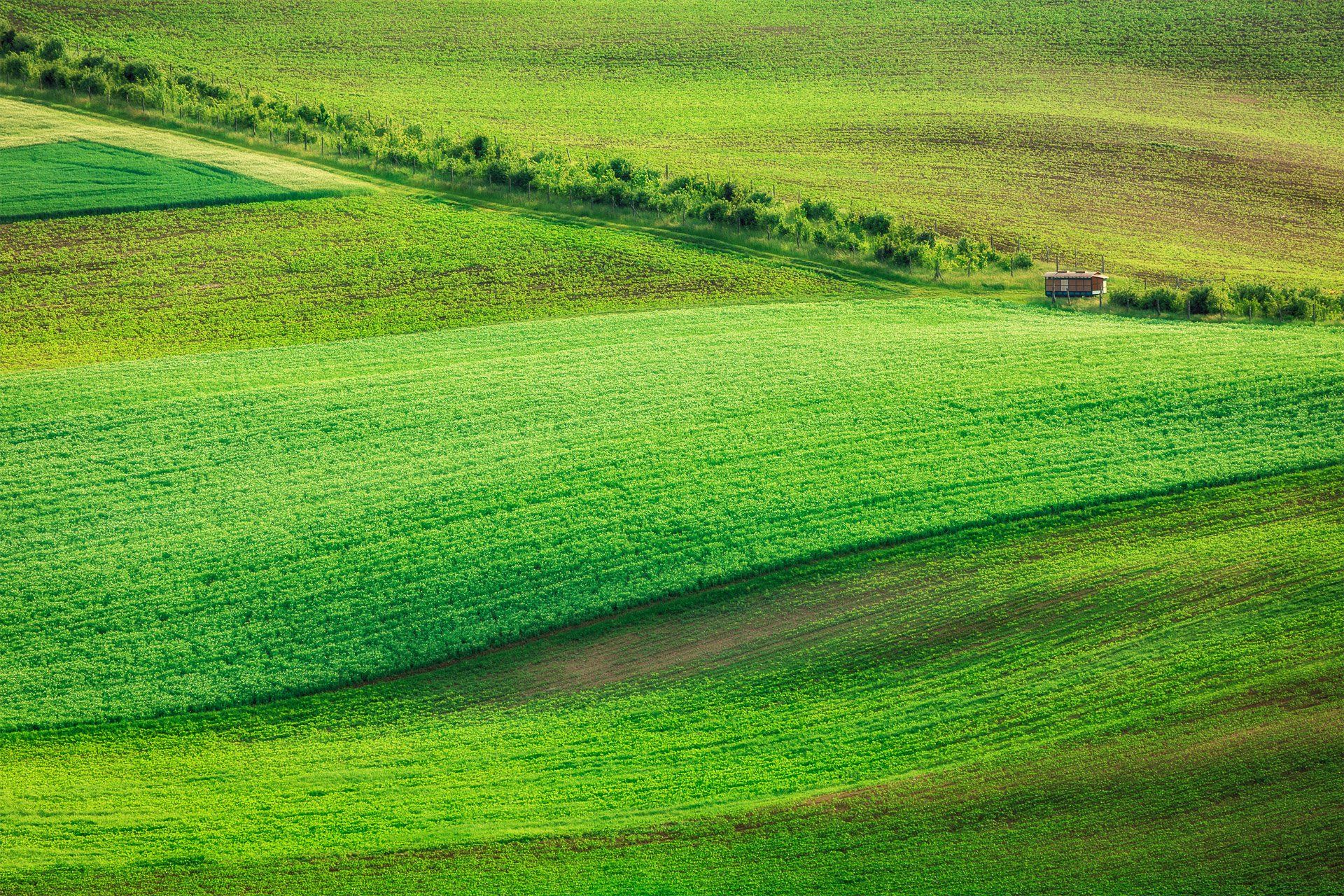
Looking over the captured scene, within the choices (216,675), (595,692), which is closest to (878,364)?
(595,692)

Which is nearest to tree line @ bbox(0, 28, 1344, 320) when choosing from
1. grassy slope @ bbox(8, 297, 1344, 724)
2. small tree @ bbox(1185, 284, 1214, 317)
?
small tree @ bbox(1185, 284, 1214, 317)

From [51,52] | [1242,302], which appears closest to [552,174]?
[1242,302]

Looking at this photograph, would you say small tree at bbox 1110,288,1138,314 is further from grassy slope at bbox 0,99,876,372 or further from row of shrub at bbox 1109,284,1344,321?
grassy slope at bbox 0,99,876,372

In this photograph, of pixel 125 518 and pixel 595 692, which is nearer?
pixel 595 692

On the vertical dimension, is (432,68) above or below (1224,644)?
above

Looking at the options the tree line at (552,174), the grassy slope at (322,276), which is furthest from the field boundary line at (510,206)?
the tree line at (552,174)

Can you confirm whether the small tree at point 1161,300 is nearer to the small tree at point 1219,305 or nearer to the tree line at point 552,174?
the tree line at point 552,174

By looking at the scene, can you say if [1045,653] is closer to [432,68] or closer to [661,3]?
[432,68]
